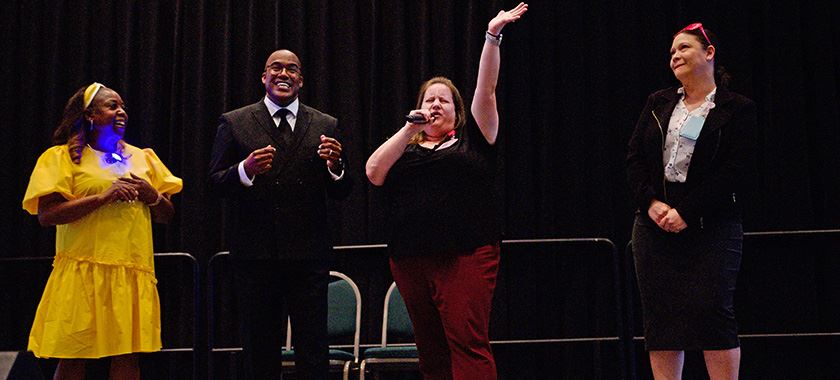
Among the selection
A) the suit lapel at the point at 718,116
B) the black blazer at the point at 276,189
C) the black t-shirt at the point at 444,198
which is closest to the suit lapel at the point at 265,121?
the black blazer at the point at 276,189

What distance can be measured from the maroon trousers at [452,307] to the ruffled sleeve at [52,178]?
1541 mm

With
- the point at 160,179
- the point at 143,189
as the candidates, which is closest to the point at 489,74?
the point at 143,189

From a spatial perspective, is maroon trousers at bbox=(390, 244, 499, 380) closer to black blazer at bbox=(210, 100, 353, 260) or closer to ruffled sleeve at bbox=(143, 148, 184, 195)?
black blazer at bbox=(210, 100, 353, 260)

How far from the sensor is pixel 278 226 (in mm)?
3057

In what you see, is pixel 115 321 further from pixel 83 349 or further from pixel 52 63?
pixel 52 63

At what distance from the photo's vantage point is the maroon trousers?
270 centimetres

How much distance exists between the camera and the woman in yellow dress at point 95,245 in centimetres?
347

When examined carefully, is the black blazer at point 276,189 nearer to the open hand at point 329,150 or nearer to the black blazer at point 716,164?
the open hand at point 329,150

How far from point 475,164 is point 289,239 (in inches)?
28.4

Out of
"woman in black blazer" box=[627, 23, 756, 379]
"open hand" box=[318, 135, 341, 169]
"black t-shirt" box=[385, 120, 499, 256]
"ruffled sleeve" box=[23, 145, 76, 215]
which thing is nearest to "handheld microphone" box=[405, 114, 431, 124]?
"black t-shirt" box=[385, 120, 499, 256]

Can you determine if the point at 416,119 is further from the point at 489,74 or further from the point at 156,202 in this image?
the point at 156,202

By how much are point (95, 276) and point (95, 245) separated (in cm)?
13

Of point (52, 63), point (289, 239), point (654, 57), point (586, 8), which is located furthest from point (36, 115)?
point (654, 57)

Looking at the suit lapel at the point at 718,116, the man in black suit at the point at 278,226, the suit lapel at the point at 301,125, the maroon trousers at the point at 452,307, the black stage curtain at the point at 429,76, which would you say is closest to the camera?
the maroon trousers at the point at 452,307
